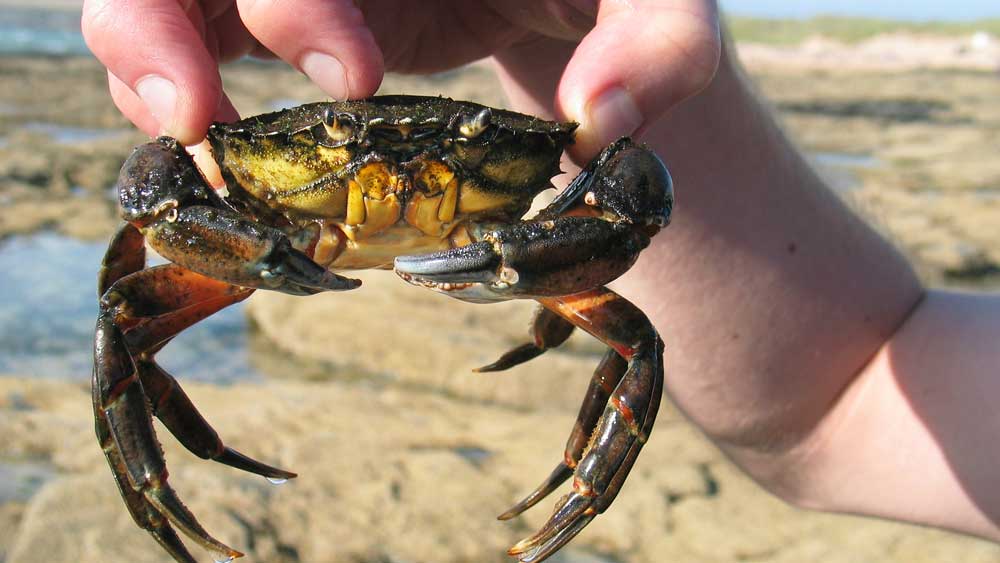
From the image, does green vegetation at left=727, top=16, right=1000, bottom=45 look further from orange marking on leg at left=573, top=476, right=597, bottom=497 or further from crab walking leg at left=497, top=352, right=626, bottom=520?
orange marking on leg at left=573, top=476, right=597, bottom=497

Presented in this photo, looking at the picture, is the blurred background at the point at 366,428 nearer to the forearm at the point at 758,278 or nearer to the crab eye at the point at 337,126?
the forearm at the point at 758,278

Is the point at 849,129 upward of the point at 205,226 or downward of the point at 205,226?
downward

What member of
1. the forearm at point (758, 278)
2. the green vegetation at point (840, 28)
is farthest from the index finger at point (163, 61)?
the green vegetation at point (840, 28)

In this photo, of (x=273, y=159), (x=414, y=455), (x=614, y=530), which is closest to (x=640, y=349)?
(x=273, y=159)

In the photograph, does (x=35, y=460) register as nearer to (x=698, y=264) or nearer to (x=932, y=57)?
(x=698, y=264)

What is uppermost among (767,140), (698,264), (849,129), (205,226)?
(205,226)
